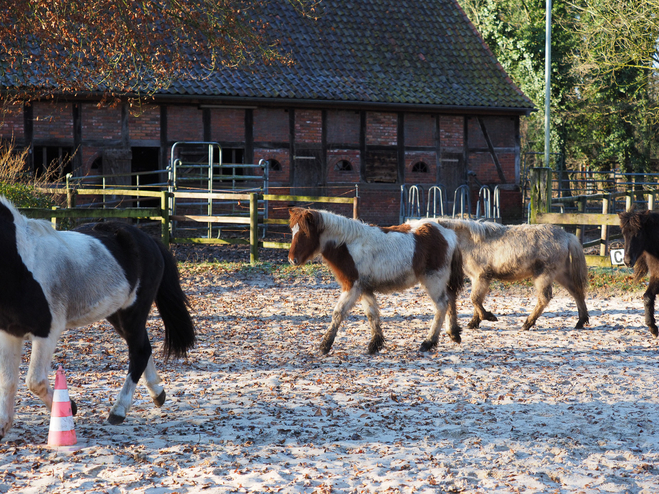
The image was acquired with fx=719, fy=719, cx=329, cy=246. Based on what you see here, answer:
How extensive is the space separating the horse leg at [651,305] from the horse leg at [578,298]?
681mm

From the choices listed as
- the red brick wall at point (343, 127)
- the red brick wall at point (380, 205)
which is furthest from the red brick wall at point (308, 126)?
the red brick wall at point (380, 205)

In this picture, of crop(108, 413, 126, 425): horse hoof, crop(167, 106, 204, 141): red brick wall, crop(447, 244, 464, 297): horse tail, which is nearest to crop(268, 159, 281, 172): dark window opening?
crop(167, 106, 204, 141): red brick wall

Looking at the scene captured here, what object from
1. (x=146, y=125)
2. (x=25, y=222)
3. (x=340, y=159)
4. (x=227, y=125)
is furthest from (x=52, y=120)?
(x=25, y=222)

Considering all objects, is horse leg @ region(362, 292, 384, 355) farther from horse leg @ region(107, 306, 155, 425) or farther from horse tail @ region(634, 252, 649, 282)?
horse tail @ region(634, 252, 649, 282)

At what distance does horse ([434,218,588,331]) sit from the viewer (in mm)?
8750

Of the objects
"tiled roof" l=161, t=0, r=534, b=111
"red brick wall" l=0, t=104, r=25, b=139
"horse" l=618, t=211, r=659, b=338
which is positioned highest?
"tiled roof" l=161, t=0, r=534, b=111

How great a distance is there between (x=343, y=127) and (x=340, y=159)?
2.96 ft

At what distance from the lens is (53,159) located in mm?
17359

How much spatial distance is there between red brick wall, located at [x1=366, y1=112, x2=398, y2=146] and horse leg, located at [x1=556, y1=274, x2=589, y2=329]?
1226 centimetres

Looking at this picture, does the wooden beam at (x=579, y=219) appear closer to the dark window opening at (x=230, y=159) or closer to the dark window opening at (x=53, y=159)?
the dark window opening at (x=230, y=159)

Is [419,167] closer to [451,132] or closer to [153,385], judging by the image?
[451,132]

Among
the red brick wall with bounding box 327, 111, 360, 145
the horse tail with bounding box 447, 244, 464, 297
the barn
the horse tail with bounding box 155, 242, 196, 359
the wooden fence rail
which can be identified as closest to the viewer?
the horse tail with bounding box 155, 242, 196, 359

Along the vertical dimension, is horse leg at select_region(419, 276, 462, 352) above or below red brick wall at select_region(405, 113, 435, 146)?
below

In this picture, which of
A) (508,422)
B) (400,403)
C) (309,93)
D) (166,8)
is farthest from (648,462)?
(309,93)
